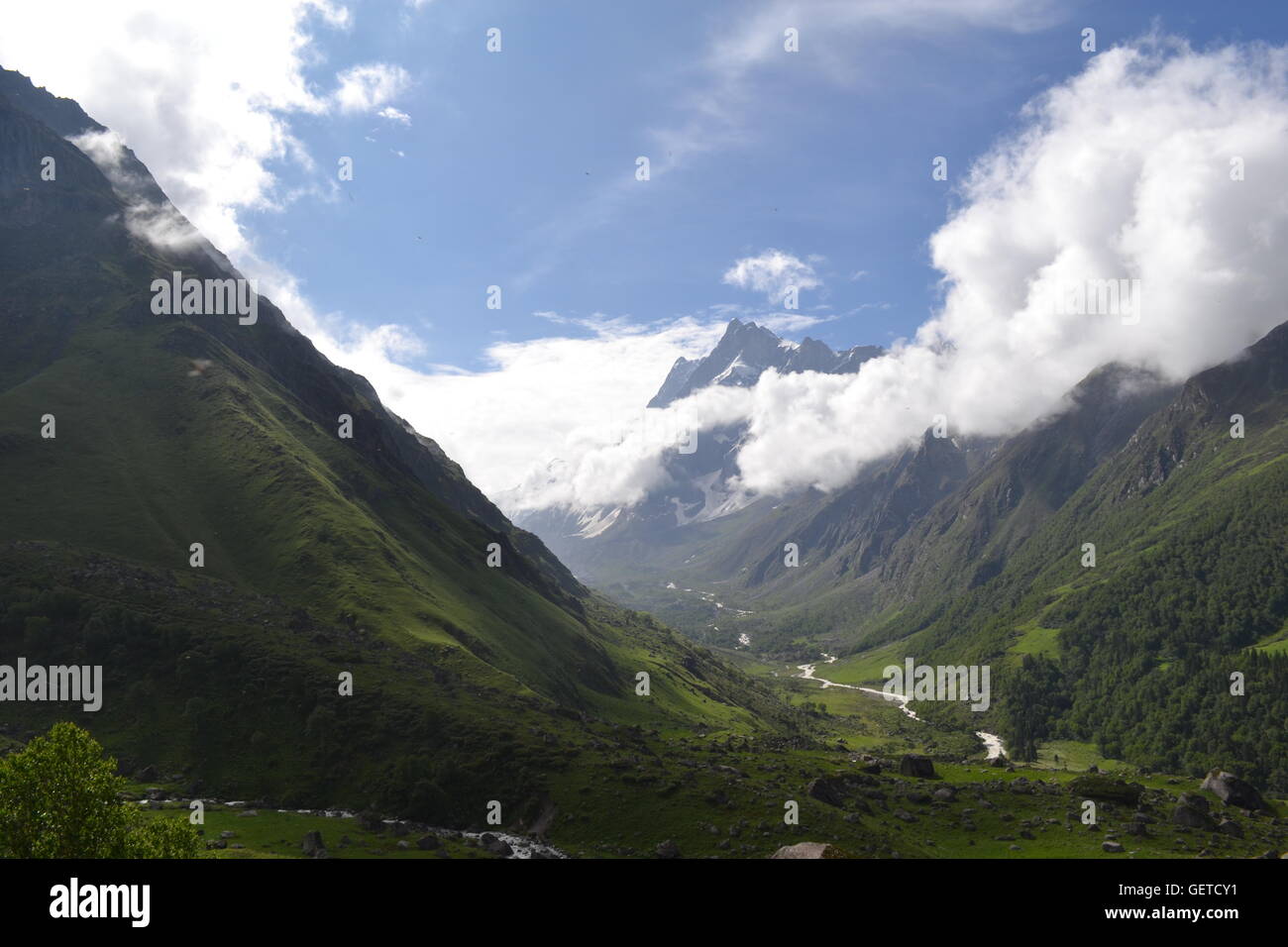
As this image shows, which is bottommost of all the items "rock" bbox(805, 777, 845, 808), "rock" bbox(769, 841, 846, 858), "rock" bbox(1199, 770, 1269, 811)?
"rock" bbox(1199, 770, 1269, 811)

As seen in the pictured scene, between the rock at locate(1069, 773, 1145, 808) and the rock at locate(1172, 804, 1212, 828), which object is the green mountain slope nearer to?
the rock at locate(1069, 773, 1145, 808)

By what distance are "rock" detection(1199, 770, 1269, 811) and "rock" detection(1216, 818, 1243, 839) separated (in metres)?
20.3

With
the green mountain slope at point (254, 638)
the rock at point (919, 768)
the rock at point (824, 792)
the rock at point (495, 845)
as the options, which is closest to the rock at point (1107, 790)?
the rock at point (919, 768)

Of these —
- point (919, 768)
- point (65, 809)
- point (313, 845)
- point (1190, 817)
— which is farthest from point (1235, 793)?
point (65, 809)

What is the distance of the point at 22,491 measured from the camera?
168 meters

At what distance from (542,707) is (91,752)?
321 ft

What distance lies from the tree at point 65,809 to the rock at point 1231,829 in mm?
127944

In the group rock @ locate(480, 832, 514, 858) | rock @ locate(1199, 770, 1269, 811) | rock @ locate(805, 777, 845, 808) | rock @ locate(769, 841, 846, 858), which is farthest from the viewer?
rock @ locate(1199, 770, 1269, 811)

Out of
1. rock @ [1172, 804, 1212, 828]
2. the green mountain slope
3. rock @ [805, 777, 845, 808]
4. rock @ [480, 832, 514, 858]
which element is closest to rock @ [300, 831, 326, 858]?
rock @ [480, 832, 514, 858]

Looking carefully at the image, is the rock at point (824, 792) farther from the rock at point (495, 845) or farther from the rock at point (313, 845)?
the rock at point (313, 845)

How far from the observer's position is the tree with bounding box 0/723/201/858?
46906 mm

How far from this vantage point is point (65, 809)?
48062mm

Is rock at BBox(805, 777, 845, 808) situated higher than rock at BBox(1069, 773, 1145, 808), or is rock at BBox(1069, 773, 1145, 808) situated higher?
rock at BBox(805, 777, 845, 808)
